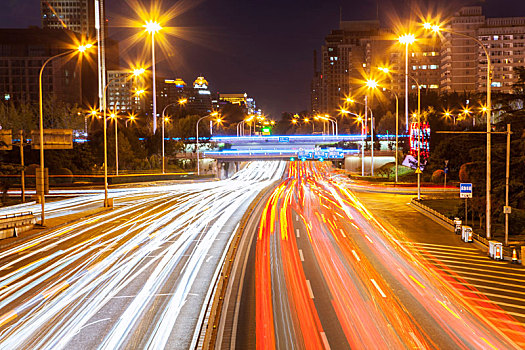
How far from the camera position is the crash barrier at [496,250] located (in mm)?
23938

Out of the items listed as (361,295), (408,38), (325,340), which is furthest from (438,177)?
(325,340)

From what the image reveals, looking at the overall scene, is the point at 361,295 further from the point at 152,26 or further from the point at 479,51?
the point at 479,51

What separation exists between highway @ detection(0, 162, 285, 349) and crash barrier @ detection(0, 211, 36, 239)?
1.33 metres

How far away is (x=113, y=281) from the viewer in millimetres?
19078

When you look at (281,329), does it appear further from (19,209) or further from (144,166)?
(144,166)

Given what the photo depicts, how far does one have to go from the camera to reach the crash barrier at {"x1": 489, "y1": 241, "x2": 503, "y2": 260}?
23938 millimetres

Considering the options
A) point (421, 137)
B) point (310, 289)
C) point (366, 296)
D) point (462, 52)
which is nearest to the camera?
point (366, 296)

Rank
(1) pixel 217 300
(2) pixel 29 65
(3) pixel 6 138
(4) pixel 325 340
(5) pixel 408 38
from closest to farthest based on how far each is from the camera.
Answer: (4) pixel 325 340 < (1) pixel 217 300 < (3) pixel 6 138 < (5) pixel 408 38 < (2) pixel 29 65

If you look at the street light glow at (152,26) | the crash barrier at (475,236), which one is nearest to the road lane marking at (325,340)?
the crash barrier at (475,236)

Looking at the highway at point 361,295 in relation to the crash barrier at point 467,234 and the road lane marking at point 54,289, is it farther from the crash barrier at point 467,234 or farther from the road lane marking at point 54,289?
the road lane marking at point 54,289

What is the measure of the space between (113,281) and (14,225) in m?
13.3

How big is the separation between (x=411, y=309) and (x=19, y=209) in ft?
116

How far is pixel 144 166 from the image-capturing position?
86375 mm

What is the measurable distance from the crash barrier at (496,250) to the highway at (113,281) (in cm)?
1206
